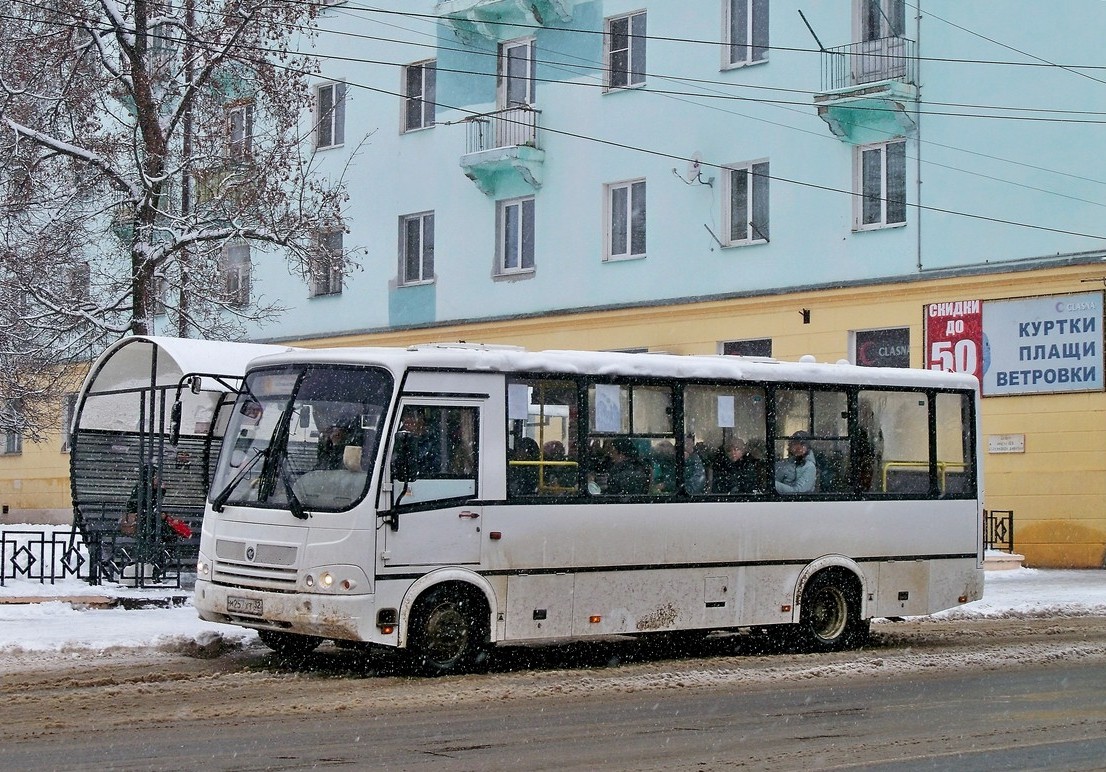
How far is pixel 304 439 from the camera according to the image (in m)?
13.7

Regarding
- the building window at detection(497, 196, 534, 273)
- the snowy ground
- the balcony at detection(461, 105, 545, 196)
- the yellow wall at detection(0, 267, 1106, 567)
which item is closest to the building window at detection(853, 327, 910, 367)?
the yellow wall at detection(0, 267, 1106, 567)

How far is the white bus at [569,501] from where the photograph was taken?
13242 millimetres

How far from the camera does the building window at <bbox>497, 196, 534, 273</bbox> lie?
34594 mm

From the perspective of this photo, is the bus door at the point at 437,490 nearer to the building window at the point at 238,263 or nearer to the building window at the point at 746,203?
the building window at the point at 746,203

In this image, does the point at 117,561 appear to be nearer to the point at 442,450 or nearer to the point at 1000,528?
the point at 442,450

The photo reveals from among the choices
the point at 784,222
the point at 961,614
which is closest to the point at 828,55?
the point at 784,222

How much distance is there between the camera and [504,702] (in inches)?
464

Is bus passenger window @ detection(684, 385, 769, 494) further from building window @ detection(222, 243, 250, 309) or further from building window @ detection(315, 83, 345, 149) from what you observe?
building window @ detection(315, 83, 345, 149)

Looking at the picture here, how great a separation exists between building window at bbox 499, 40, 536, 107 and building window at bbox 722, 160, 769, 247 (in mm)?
5172

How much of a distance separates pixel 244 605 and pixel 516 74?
22.7 meters

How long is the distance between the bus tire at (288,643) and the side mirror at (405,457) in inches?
76.0

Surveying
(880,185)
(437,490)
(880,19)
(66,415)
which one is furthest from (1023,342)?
(66,415)

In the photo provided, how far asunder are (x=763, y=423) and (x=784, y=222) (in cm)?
1514

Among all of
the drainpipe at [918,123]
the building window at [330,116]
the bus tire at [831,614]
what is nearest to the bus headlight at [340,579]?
the bus tire at [831,614]
